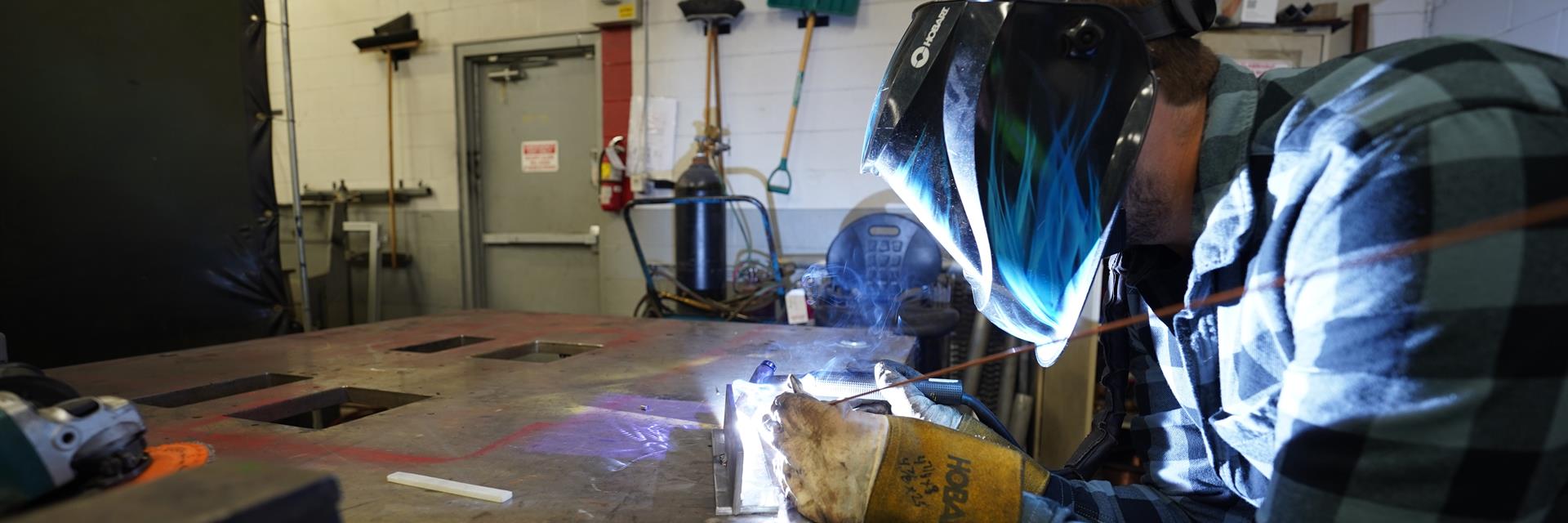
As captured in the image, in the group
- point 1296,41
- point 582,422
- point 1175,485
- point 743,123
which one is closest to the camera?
point 1175,485

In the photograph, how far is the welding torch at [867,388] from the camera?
1416mm

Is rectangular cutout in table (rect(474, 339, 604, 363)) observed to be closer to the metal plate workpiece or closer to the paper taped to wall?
the metal plate workpiece

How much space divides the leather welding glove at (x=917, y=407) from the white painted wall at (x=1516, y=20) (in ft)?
5.74

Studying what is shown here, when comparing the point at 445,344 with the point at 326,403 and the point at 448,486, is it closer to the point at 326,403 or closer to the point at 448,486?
the point at 326,403

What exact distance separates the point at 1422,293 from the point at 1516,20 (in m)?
2.89

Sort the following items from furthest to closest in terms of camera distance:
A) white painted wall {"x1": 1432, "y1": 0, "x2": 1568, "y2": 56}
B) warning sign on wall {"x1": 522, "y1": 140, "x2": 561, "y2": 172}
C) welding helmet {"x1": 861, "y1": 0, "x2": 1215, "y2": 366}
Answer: warning sign on wall {"x1": 522, "y1": 140, "x2": 561, "y2": 172} → white painted wall {"x1": 1432, "y1": 0, "x2": 1568, "y2": 56} → welding helmet {"x1": 861, "y1": 0, "x2": 1215, "y2": 366}

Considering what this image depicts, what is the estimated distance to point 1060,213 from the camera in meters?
0.93

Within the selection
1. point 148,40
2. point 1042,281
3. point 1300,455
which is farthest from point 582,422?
point 148,40

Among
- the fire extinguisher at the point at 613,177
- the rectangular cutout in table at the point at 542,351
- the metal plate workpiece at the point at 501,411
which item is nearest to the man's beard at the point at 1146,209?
the metal plate workpiece at the point at 501,411

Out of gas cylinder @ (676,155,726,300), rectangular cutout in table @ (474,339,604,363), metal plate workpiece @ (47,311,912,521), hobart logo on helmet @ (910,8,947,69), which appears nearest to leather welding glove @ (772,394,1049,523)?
metal plate workpiece @ (47,311,912,521)

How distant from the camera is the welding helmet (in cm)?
88

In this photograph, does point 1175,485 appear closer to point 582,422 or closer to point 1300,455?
point 1300,455

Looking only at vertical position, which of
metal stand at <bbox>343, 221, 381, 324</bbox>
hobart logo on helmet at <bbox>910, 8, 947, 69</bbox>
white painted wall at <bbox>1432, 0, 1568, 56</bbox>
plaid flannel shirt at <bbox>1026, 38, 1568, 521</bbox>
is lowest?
metal stand at <bbox>343, 221, 381, 324</bbox>

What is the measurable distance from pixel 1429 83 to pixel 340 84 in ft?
21.6
